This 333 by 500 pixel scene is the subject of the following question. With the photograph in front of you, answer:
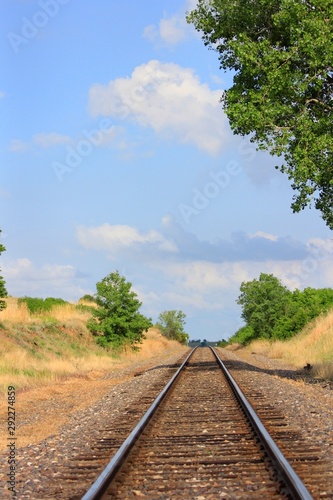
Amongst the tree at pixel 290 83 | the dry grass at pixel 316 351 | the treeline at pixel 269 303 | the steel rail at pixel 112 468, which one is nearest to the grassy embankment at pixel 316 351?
the dry grass at pixel 316 351

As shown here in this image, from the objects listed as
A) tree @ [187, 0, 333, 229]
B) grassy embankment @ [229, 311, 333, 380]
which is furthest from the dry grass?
tree @ [187, 0, 333, 229]

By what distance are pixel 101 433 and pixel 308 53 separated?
498 inches

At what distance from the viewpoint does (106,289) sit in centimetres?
4162

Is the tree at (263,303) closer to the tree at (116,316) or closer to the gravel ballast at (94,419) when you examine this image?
the tree at (116,316)

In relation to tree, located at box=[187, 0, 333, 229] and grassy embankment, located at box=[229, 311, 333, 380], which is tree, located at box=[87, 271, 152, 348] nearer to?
grassy embankment, located at box=[229, 311, 333, 380]

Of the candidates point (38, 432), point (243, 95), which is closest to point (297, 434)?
point (38, 432)

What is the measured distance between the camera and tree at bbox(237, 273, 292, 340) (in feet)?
193

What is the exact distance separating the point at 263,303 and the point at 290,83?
42.8 meters

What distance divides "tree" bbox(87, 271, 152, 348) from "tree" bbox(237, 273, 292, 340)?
60.9ft

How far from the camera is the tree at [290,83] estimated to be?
1845cm

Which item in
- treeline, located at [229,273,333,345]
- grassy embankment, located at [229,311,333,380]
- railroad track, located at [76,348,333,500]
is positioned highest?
treeline, located at [229,273,333,345]

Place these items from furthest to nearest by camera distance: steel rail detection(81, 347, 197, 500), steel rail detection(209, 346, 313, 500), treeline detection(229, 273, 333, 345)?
treeline detection(229, 273, 333, 345)
steel rail detection(81, 347, 197, 500)
steel rail detection(209, 346, 313, 500)

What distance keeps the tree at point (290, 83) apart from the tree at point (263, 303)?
38841 millimetres

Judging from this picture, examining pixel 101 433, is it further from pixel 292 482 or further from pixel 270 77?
pixel 270 77
